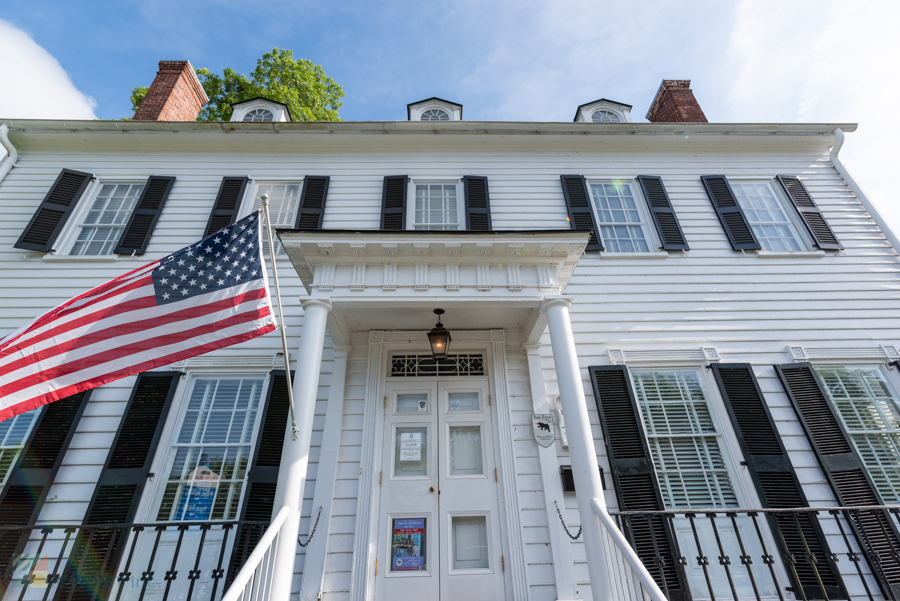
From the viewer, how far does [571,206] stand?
7.12 metres

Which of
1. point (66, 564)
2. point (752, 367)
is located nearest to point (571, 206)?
point (752, 367)

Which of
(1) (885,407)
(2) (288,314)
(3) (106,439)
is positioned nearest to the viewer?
(3) (106,439)

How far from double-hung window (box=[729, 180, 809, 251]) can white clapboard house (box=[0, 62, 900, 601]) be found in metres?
0.05

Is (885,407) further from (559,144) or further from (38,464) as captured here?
(38,464)

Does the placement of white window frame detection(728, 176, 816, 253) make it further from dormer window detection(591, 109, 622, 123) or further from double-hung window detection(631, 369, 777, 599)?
double-hung window detection(631, 369, 777, 599)

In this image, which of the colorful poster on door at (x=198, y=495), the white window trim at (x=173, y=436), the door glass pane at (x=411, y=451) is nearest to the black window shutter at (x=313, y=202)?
the white window trim at (x=173, y=436)

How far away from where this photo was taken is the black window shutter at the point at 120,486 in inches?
170

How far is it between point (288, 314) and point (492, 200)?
12.4ft

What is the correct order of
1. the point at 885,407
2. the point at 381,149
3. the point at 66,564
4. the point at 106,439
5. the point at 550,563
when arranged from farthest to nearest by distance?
the point at 381,149
the point at 885,407
the point at 106,439
the point at 550,563
the point at 66,564

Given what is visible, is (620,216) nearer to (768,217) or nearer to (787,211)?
(768,217)

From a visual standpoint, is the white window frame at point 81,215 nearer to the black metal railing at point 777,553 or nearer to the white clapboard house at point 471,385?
the white clapboard house at point 471,385

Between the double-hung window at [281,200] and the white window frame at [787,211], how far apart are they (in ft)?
25.1

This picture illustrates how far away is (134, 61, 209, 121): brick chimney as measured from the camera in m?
8.09

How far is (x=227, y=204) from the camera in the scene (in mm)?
7043
